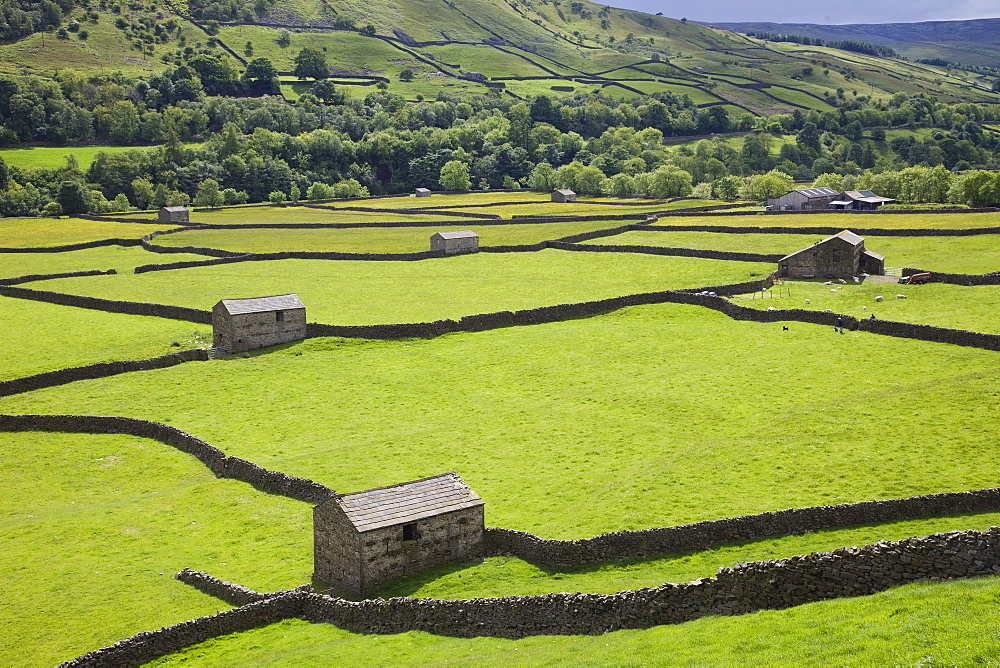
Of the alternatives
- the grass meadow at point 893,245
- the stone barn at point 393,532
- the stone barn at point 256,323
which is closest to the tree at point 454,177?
the grass meadow at point 893,245

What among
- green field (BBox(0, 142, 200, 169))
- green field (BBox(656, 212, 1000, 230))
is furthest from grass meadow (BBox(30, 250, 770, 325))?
green field (BBox(0, 142, 200, 169))

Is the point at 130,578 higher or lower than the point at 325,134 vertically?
lower

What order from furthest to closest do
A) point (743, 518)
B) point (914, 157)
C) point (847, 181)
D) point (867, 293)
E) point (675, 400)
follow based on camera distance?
point (914, 157)
point (847, 181)
point (867, 293)
point (675, 400)
point (743, 518)

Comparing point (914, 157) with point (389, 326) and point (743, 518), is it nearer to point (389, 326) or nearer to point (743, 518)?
point (389, 326)

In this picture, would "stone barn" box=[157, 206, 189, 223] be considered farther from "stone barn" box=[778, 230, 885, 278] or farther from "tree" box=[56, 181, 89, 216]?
"stone barn" box=[778, 230, 885, 278]

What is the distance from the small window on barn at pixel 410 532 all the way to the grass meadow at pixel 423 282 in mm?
36823

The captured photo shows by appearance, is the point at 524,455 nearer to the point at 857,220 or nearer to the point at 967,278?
the point at 967,278

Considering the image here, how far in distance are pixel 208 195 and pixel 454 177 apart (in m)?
47.4

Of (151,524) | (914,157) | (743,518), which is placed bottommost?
(151,524)

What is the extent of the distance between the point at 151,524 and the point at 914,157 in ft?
620

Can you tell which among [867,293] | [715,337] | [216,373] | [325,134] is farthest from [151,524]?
[325,134]

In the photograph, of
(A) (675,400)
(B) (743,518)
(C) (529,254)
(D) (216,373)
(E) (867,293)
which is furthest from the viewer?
(C) (529,254)

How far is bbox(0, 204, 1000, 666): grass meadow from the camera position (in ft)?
77.6

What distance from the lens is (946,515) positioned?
28922mm
